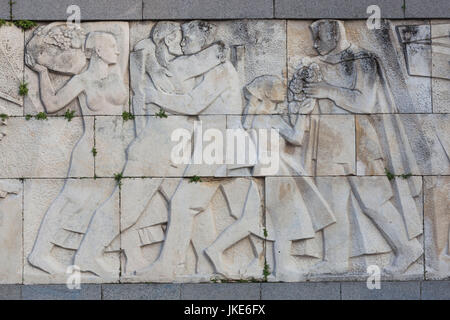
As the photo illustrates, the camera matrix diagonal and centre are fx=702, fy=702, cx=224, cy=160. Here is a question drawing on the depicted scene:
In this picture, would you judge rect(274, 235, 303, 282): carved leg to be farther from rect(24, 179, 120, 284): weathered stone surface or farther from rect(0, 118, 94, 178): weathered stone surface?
rect(0, 118, 94, 178): weathered stone surface

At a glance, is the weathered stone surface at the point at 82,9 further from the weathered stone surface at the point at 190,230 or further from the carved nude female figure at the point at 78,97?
the weathered stone surface at the point at 190,230

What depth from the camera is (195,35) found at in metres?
8.62

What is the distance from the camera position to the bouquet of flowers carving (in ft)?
28.1

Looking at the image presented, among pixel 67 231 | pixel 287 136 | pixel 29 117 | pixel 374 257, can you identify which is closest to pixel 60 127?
pixel 29 117

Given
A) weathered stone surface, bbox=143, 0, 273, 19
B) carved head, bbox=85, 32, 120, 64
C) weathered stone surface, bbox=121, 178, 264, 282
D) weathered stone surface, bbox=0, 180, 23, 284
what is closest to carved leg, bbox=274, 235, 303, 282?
weathered stone surface, bbox=121, 178, 264, 282

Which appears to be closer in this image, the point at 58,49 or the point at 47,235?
the point at 47,235

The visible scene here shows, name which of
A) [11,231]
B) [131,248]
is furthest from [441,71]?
[11,231]

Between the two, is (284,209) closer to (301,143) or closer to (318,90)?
(301,143)

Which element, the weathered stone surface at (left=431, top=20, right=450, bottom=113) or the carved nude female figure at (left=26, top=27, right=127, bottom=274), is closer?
the carved nude female figure at (left=26, top=27, right=127, bottom=274)

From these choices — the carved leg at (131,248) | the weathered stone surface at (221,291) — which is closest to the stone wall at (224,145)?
the carved leg at (131,248)

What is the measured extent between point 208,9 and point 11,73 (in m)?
2.56

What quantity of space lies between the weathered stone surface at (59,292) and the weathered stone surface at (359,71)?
345 cm

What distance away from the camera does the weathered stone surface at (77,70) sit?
861cm

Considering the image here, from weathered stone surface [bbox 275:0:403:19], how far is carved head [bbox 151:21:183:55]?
4.11 ft
